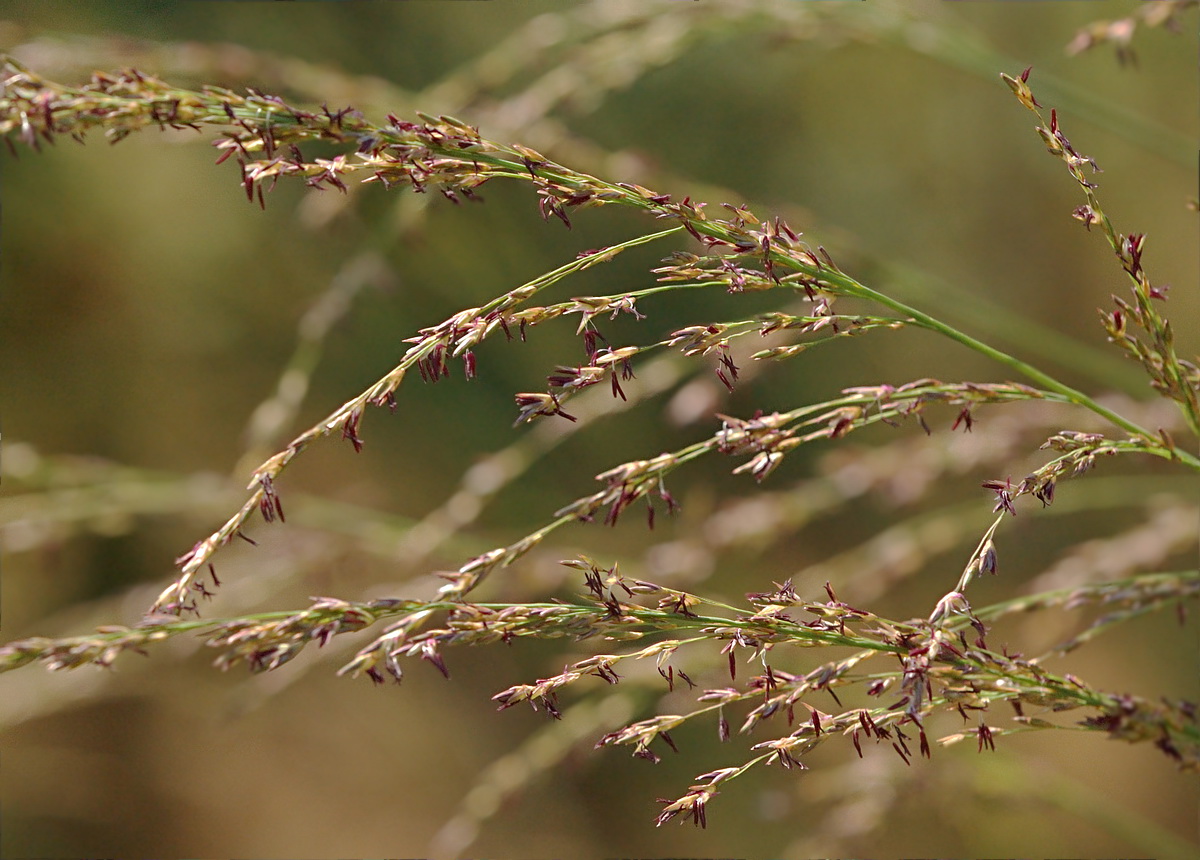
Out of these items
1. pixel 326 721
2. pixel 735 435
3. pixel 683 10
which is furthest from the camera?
pixel 326 721

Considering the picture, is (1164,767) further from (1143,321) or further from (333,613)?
(333,613)

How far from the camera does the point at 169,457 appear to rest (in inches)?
72.9

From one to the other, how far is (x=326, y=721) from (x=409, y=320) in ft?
2.69

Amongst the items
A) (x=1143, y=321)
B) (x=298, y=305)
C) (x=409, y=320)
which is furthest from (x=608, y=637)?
(x=298, y=305)

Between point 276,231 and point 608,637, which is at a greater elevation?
point 276,231

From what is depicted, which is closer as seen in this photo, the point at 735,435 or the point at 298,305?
the point at 735,435

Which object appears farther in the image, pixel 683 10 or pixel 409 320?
pixel 409 320

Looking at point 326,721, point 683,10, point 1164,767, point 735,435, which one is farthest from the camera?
point 326,721

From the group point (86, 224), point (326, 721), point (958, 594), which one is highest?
point (86, 224)

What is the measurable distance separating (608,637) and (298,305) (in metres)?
1.39

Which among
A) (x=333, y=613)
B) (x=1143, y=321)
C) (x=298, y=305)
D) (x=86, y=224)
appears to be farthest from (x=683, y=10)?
(x=86, y=224)

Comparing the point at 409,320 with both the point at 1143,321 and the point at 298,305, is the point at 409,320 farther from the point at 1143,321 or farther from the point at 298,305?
the point at 1143,321

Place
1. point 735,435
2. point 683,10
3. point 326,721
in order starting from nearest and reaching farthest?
point 735,435 → point 683,10 → point 326,721

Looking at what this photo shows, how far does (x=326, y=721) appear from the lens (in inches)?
72.4
